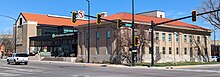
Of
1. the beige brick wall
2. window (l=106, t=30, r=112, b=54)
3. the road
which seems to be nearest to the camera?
the road

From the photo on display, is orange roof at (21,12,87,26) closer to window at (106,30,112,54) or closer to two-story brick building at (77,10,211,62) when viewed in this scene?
two-story brick building at (77,10,211,62)

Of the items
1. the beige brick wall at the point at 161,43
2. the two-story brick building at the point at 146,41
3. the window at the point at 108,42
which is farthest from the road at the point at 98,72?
the beige brick wall at the point at 161,43

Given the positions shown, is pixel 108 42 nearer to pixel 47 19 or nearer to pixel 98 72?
pixel 98 72

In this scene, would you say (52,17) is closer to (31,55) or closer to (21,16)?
(21,16)

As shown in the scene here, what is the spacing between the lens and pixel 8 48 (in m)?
103

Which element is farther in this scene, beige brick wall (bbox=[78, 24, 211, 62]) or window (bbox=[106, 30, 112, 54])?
beige brick wall (bbox=[78, 24, 211, 62])

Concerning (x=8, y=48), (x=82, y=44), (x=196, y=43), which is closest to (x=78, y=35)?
(x=82, y=44)

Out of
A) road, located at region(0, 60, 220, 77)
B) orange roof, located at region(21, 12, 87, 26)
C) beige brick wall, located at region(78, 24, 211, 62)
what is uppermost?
orange roof, located at region(21, 12, 87, 26)

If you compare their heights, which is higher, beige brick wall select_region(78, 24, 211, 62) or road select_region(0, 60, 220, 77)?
beige brick wall select_region(78, 24, 211, 62)

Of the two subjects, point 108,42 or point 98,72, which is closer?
point 98,72

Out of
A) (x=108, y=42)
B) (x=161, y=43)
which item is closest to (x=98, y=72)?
(x=108, y=42)

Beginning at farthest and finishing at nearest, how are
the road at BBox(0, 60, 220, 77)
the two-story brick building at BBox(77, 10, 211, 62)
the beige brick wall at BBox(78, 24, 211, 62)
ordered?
the beige brick wall at BBox(78, 24, 211, 62) < the two-story brick building at BBox(77, 10, 211, 62) < the road at BBox(0, 60, 220, 77)

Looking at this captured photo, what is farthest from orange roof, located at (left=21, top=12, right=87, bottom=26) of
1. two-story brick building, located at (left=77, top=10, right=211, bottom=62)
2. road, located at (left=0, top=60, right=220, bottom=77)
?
road, located at (left=0, top=60, right=220, bottom=77)

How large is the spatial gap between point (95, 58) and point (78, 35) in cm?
662
